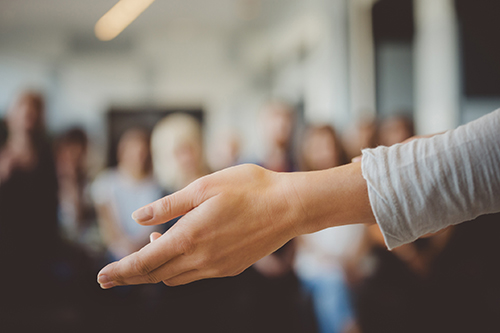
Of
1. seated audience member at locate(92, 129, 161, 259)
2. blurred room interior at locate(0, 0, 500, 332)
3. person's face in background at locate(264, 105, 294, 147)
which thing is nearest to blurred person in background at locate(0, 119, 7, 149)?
blurred room interior at locate(0, 0, 500, 332)

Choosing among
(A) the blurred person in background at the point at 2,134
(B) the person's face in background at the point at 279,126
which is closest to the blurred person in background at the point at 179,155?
(B) the person's face in background at the point at 279,126

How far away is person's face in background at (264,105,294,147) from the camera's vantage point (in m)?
2.18

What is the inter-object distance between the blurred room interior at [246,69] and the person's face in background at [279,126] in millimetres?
102

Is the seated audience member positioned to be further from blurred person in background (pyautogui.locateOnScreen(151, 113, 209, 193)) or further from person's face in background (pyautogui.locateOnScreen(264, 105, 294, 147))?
person's face in background (pyautogui.locateOnScreen(264, 105, 294, 147))

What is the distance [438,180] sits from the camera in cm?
59

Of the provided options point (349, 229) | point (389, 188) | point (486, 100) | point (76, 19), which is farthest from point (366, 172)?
point (76, 19)

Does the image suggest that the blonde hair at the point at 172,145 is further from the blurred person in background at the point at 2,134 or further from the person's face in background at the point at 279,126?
the blurred person in background at the point at 2,134

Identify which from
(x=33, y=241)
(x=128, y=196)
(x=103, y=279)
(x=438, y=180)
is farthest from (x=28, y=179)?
(x=438, y=180)

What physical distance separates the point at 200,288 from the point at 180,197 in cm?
145

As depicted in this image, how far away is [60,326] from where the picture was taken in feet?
6.72

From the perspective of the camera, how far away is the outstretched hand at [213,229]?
60cm

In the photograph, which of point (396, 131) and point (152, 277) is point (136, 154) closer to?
point (396, 131)

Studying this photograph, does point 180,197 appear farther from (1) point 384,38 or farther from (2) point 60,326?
(1) point 384,38

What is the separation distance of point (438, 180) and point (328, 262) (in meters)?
1.50
